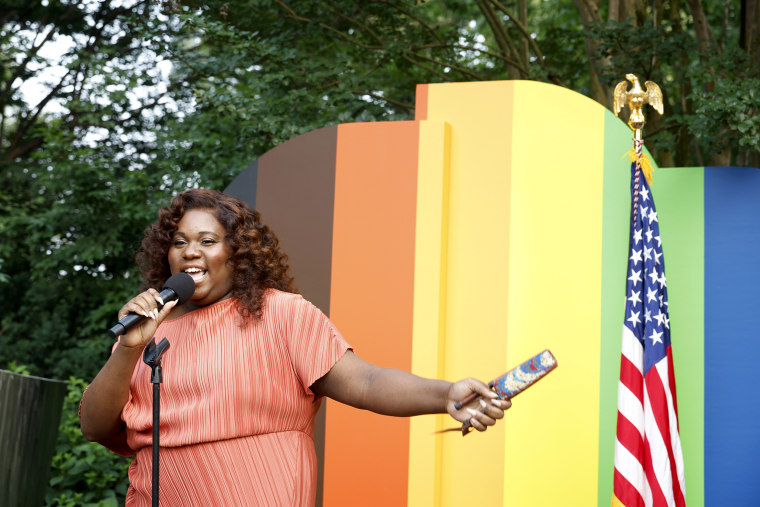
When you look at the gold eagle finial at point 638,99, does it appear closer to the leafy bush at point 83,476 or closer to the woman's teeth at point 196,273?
the woman's teeth at point 196,273

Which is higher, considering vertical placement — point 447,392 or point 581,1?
point 581,1

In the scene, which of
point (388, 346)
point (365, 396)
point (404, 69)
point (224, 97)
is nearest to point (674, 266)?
point (388, 346)

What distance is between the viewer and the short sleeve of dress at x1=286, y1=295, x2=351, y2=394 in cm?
250

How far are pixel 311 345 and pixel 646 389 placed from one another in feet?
5.57

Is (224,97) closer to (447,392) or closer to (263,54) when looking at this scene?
(263,54)

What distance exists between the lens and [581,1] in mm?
7375

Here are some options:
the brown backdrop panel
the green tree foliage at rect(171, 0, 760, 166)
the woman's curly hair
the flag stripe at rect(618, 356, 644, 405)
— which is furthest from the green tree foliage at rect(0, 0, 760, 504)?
the woman's curly hair

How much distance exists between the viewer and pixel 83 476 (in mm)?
6484

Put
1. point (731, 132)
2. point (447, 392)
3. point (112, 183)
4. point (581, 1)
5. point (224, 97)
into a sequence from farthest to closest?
point (112, 183)
point (581, 1)
point (224, 97)
point (731, 132)
point (447, 392)

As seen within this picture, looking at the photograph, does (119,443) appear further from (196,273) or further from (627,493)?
(627,493)

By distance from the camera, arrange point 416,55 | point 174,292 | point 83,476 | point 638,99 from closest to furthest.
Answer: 1. point 174,292
2. point 638,99
3. point 83,476
4. point 416,55

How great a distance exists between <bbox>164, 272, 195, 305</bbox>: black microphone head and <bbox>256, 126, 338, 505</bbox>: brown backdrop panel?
4.86ft

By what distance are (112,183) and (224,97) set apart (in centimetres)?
217

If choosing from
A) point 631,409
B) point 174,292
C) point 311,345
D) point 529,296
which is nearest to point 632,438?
point 631,409
